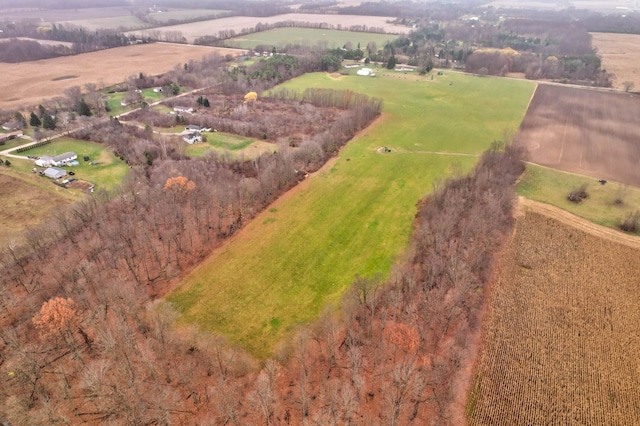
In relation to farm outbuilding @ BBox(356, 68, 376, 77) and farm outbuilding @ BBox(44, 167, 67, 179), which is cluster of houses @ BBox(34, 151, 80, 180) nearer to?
farm outbuilding @ BBox(44, 167, 67, 179)

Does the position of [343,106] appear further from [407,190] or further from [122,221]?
[122,221]

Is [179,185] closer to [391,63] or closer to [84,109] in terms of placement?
[84,109]

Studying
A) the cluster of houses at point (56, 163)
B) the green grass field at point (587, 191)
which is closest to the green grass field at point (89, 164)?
the cluster of houses at point (56, 163)

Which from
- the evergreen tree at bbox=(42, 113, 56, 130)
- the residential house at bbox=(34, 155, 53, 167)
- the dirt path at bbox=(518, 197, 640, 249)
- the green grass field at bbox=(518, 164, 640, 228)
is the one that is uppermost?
the evergreen tree at bbox=(42, 113, 56, 130)

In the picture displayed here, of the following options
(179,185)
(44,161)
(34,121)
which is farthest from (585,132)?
(34,121)

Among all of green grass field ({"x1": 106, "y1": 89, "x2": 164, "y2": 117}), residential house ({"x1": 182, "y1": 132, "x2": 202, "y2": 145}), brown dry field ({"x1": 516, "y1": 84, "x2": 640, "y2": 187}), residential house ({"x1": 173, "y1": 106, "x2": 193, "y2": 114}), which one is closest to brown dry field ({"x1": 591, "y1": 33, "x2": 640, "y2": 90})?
brown dry field ({"x1": 516, "y1": 84, "x2": 640, "y2": 187})

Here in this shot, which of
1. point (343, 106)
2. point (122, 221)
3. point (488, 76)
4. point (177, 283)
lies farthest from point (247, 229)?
point (488, 76)
